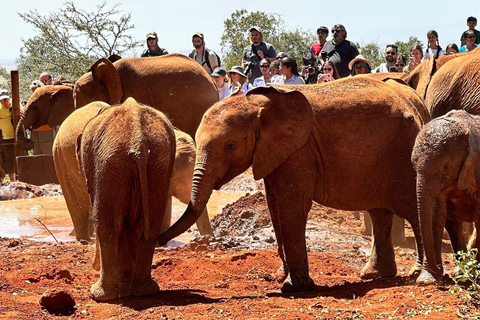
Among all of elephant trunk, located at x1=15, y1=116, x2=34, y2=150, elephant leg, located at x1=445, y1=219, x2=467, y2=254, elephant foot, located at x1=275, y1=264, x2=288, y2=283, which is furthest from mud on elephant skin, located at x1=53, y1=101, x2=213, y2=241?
elephant trunk, located at x1=15, y1=116, x2=34, y2=150

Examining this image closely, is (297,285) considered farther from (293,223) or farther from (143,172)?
(143,172)

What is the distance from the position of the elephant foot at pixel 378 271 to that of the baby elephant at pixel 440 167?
1.36 metres

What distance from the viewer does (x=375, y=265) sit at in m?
8.09

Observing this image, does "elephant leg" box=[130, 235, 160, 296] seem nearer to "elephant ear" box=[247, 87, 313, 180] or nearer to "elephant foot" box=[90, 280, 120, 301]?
"elephant foot" box=[90, 280, 120, 301]

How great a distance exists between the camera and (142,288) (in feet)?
23.1

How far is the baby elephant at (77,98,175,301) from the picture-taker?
22.2 ft

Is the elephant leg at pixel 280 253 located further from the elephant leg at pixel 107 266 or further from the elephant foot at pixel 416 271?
the elephant leg at pixel 107 266

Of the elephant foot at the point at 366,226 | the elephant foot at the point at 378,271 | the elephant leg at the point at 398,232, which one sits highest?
the elephant foot at the point at 378,271

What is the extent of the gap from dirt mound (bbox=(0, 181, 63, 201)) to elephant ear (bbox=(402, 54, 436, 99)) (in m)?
8.28

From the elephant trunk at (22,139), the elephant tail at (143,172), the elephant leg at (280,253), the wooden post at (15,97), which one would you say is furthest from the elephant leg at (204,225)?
the wooden post at (15,97)

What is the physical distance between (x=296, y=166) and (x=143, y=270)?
158 centimetres

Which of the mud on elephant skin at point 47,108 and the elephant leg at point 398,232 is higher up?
the mud on elephant skin at point 47,108

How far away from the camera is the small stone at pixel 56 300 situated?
6535 millimetres

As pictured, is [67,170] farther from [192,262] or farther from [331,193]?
[331,193]
